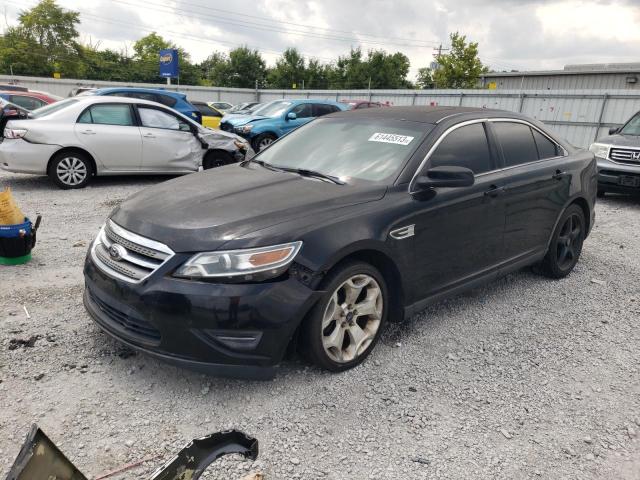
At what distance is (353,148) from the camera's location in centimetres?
383

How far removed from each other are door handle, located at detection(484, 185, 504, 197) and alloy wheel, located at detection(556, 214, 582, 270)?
1279mm

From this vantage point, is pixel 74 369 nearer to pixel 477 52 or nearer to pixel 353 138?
pixel 353 138

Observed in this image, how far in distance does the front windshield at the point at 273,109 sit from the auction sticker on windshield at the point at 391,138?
10.1 m

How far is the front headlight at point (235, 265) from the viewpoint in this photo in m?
2.68

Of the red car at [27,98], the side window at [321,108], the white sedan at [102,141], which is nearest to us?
the white sedan at [102,141]

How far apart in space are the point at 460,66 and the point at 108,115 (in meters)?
34.9

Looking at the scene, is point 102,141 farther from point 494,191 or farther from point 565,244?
point 565,244

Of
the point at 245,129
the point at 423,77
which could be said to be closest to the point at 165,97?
the point at 245,129

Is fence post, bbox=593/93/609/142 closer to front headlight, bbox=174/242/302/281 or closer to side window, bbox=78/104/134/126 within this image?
side window, bbox=78/104/134/126

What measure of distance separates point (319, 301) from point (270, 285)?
13.3 inches

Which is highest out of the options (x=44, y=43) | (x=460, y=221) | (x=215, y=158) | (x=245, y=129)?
(x=44, y=43)

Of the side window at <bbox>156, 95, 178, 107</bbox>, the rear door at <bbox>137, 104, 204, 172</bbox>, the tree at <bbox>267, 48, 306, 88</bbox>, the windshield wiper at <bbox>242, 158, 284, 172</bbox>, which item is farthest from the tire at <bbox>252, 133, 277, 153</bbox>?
the tree at <bbox>267, 48, 306, 88</bbox>

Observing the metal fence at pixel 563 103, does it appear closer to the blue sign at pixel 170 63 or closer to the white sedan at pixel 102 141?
the white sedan at pixel 102 141

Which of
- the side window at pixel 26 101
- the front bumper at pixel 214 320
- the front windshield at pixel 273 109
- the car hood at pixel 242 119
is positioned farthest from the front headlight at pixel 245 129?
the front bumper at pixel 214 320
